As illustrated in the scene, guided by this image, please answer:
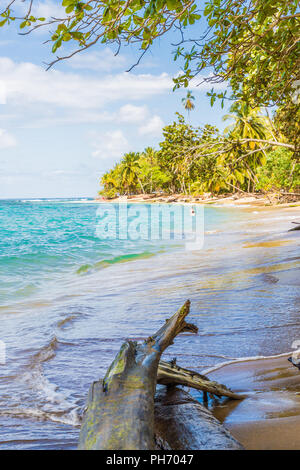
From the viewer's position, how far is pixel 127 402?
1675 millimetres

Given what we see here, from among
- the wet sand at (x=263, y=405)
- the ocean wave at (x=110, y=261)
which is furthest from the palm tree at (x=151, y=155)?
the wet sand at (x=263, y=405)

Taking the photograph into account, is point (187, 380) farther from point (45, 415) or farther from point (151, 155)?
point (151, 155)

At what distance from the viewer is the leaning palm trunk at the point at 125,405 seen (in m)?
Answer: 1.48

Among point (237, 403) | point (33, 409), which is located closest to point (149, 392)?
point (237, 403)

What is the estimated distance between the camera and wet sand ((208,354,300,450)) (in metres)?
1.93

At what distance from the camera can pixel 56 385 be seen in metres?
3.15

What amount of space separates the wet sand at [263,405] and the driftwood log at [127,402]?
0.34 meters

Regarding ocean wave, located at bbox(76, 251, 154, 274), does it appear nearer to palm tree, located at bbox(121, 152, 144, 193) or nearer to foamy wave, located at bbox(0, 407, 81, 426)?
foamy wave, located at bbox(0, 407, 81, 426)

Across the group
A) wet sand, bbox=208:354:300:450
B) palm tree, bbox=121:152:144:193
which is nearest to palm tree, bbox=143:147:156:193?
palm tree, bbox=121:152:144:193

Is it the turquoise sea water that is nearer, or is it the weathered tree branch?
the weathered tree branch

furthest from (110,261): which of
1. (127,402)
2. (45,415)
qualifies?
(127,402)

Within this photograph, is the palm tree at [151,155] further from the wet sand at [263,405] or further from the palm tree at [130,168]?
the wet sand at [263,405]

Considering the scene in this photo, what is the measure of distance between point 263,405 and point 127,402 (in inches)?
43.1
